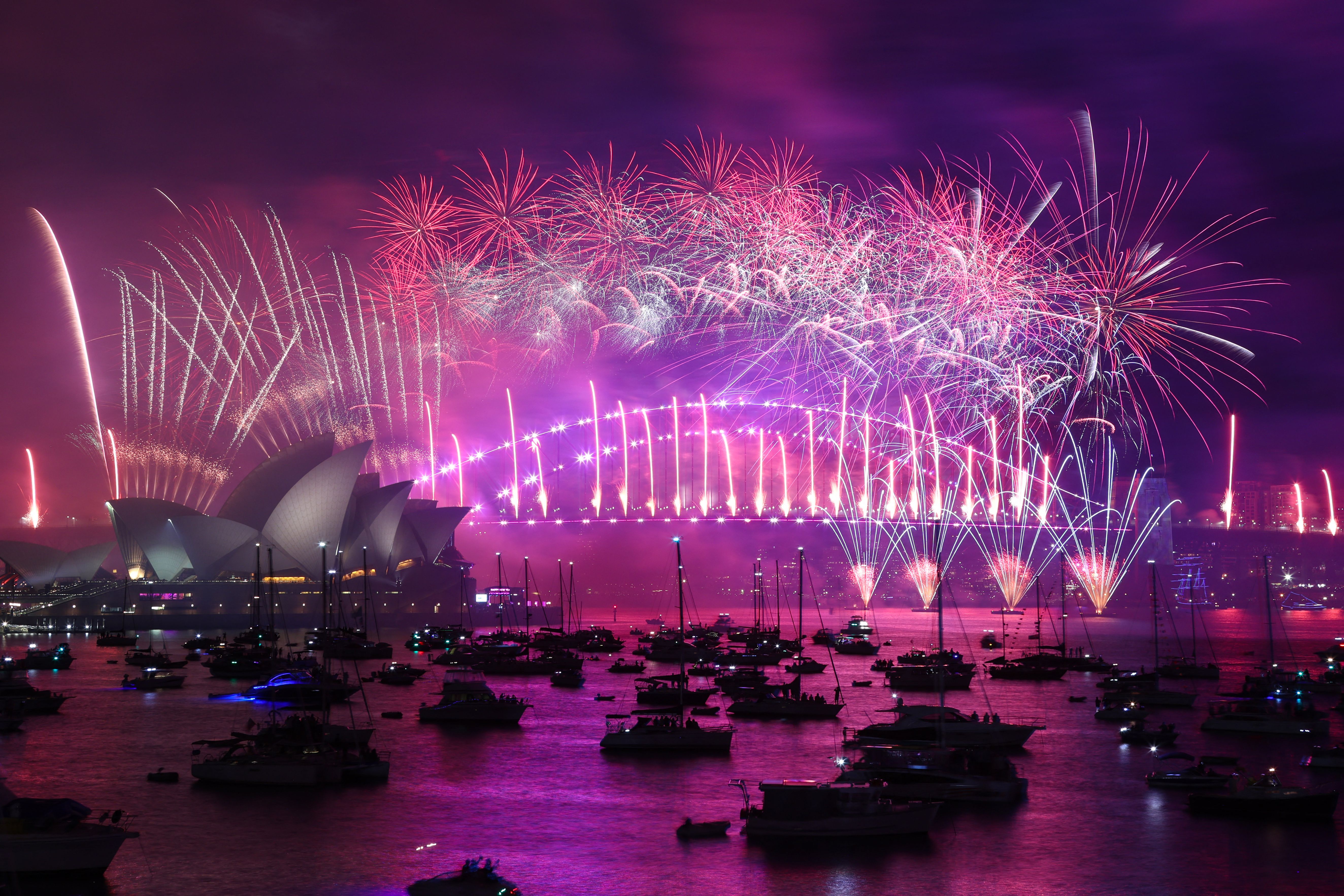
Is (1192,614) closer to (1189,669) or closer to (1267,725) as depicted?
(1189,669)

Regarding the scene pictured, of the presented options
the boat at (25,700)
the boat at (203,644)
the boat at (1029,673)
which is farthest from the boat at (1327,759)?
the boat at (203,644)

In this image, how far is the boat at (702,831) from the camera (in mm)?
28469

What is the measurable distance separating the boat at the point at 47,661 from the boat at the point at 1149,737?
58457 millimetres

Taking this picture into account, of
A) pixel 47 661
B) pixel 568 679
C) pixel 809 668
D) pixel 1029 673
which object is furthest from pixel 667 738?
pixel 47 661

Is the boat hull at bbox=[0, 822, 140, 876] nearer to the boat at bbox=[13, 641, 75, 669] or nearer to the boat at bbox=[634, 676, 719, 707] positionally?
the boat at bbox=[634, 676, 719, 707]

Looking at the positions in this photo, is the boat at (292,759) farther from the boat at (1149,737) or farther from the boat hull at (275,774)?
the boat at (1149,737)

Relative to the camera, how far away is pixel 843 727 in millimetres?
48438

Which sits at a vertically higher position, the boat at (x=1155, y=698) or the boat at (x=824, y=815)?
the boat at (x=824, y=815)

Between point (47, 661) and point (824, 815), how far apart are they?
58.5 meters

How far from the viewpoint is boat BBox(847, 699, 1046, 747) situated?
3888 cm

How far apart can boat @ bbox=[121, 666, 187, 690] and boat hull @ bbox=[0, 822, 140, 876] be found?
126 feet

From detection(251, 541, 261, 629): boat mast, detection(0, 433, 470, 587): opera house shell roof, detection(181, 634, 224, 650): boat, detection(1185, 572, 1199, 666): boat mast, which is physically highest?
detection(0, 433, 470, 587): opera house shell roof

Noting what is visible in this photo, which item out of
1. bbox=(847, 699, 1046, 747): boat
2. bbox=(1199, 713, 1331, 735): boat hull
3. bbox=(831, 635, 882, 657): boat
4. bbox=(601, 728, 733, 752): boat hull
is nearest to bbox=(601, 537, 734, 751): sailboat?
bbox=(601, 728, 733, 752): boat hull

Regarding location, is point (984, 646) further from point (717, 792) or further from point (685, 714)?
point (717, 792)
